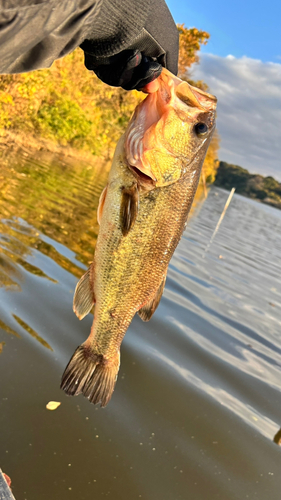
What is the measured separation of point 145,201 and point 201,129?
55 centimetres

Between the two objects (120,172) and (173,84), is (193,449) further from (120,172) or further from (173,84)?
(173,84)

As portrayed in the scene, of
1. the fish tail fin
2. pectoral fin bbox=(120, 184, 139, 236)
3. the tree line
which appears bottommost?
the fish tail fin

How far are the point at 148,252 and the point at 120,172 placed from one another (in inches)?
19.9

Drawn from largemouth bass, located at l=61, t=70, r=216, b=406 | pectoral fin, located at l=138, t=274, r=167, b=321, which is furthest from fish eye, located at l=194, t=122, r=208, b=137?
pectoral fin, located at l=138, t=274, r=167, b=321

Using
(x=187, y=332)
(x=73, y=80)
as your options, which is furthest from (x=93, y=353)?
(x=73, y=80)

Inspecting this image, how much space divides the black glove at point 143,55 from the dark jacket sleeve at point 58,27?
2.6 inches

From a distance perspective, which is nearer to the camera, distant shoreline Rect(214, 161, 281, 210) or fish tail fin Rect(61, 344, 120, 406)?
fish tail fin Rect(61, 344, 120, 406)

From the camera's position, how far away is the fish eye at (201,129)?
7.81ft

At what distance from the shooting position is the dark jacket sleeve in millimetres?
1054

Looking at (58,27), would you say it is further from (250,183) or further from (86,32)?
(250,183)

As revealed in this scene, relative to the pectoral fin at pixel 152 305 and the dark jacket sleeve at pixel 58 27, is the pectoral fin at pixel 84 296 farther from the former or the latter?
the dark jacket sleeve at pixel 58 27

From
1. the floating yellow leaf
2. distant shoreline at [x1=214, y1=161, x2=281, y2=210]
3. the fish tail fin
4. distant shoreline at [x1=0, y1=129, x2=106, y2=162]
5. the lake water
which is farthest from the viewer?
distant shoreline at [x1=214, y1=161, x2=281, y2=210]

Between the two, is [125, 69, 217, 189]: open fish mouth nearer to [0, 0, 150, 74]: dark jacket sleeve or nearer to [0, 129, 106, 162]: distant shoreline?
[0, 0, 150, 74]: dark jacket sleeve

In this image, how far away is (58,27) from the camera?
3.78 feet
